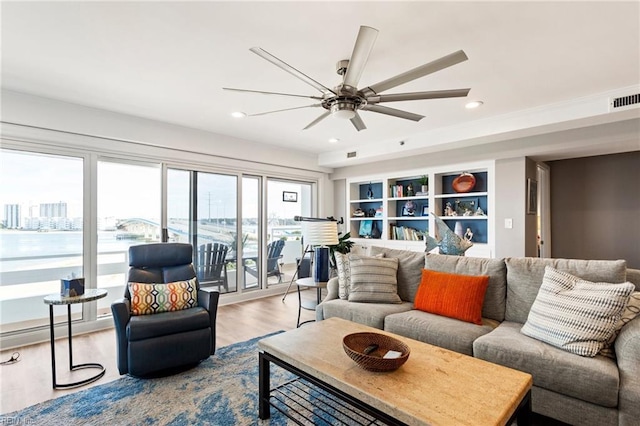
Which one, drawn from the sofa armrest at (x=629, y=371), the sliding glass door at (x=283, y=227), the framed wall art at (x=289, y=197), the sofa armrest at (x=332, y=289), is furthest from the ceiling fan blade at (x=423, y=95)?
Result: the framed wall art at (x=289, y=197)

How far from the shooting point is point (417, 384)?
1481 millimetres

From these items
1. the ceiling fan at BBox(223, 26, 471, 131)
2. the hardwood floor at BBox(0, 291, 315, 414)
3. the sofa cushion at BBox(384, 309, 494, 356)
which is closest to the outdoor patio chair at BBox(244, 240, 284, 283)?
the hardwood floor at BBox(0, 291, 315, 414)

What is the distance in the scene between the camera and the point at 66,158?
139 inches

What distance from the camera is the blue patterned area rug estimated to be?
1.98 meters

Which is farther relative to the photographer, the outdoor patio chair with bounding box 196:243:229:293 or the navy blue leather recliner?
the outdoor patio chair with bounding box 196:243:229:293

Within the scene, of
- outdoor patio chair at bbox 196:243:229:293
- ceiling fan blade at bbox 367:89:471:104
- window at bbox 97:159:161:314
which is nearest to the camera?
ceiling fan blade at bbox 367:89:471:104

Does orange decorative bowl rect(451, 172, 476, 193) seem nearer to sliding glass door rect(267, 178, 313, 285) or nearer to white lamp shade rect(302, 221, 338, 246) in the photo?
white lamp shade rect(302, 221, 338, 246)

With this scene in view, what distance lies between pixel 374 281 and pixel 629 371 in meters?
1.73

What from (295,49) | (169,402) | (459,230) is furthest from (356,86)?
(459,230)

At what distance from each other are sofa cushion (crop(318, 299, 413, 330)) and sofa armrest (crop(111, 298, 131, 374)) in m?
1.64

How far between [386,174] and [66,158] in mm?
4413

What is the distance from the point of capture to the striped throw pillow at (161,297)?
106 inches

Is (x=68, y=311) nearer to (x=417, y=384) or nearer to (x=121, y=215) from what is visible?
(x=121, y=215)

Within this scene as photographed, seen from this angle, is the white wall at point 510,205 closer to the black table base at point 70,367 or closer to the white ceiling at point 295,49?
the white ceiling at point 295,49
